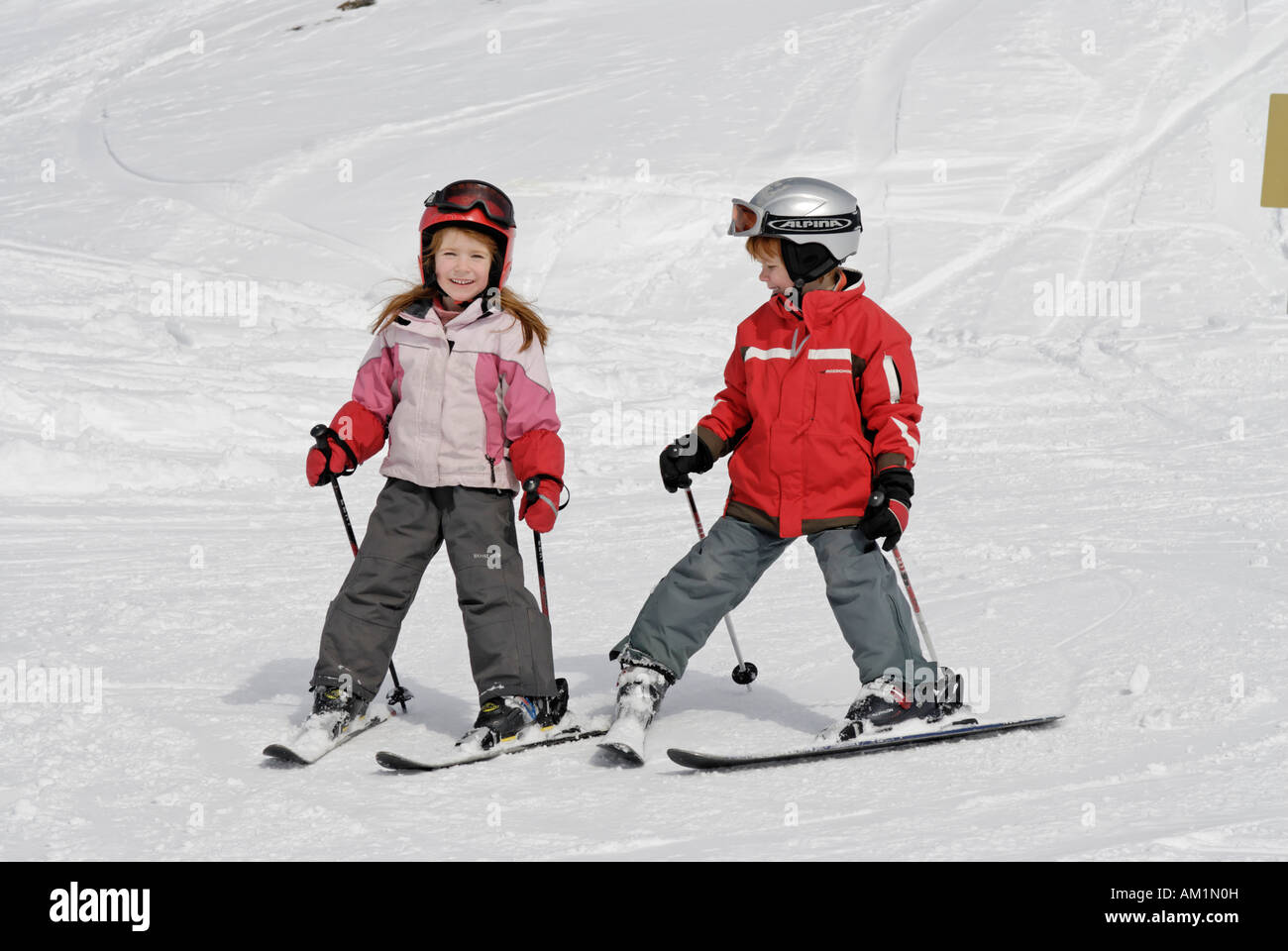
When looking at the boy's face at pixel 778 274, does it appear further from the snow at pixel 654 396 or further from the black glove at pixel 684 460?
the snow at pixel 654 396

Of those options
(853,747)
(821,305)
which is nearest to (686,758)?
(853,747)

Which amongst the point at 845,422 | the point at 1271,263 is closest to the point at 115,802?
the point at 845,422

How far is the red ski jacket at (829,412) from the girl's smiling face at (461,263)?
83 cm

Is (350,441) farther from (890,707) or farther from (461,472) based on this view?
(890,707)

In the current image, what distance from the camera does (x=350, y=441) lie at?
3832 millimetres

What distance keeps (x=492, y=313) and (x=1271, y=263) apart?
465 inches

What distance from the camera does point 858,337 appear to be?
378 centimetres

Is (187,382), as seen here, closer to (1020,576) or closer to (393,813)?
(1020,576)

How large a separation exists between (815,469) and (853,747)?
75cm

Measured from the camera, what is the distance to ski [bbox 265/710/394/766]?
352 cm

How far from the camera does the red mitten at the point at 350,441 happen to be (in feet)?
12.3
